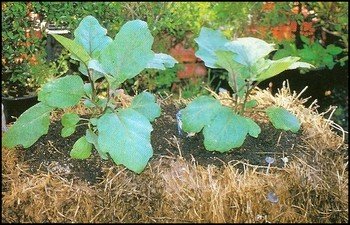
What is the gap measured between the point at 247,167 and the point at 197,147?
0.65ft

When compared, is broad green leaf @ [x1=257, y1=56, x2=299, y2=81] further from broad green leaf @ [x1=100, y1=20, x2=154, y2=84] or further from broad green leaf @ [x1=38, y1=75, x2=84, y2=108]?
broad green leaf @ [x1=38, y1=75, x2=84, y2=108]

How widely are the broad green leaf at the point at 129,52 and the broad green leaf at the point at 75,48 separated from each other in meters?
0.06

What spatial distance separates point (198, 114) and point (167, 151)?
0.50 ft

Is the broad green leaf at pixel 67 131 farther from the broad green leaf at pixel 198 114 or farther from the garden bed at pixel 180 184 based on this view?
the broad green leaf at pixel 198 114

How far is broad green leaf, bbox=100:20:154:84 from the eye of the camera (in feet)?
5.27

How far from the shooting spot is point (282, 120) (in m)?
1.73

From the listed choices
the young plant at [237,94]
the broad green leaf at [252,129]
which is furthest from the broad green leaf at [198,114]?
the broad green leaf at [252,129]

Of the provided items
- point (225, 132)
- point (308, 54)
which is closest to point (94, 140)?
point (225, 132)

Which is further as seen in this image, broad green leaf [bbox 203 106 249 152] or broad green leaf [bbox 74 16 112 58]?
broad green leaf [bbox 74 16 112 58]

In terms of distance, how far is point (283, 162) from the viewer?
1.67 meters

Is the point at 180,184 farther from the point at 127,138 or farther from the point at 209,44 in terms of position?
the point at 209,44

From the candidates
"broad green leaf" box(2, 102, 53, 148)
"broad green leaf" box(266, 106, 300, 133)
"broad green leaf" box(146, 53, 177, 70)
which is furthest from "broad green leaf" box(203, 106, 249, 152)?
"broad green leaf" box(2, 102, 53, 148)

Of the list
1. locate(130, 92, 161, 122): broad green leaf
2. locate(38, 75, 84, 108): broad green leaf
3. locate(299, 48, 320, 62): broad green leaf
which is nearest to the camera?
locate(38, 75, 84, 108): broad green leaf

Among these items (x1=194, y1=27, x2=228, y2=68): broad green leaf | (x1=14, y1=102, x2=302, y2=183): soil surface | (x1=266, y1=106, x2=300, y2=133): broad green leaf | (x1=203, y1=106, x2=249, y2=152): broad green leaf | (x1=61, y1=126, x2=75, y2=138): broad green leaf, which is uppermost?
(x1=194, y1=27, x2=228, y2=68): broad green leaf
